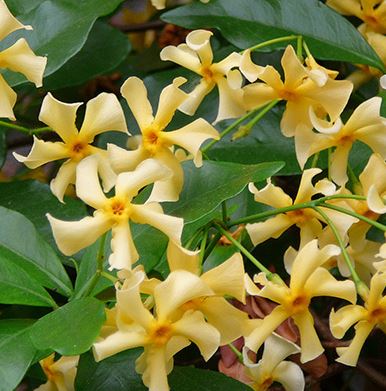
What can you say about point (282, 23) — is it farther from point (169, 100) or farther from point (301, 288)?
point (301, 288)

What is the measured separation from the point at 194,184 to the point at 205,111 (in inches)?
11.3

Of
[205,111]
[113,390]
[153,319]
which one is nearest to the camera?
[153,319]

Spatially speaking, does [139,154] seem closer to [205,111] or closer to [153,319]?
[153,319]

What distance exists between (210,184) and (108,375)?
0.66 feet

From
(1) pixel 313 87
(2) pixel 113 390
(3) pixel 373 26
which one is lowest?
(2) pixel 113 390

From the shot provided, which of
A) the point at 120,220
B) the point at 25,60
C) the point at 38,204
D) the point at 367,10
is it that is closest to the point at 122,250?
the point at 120,220

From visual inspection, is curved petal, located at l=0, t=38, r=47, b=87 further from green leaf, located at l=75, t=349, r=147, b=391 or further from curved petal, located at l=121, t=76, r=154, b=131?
green leaf, located at l=75, t=349, r=147, b=391

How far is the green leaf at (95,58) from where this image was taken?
4.35ft

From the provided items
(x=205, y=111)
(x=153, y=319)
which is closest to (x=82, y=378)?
Answer: (x=153, y=319)

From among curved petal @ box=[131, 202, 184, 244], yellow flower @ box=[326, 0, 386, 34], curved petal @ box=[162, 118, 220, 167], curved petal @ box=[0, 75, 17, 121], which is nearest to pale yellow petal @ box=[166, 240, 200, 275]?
curved petal @ box=[131, 202, 184, 244]

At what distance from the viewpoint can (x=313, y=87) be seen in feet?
3.12

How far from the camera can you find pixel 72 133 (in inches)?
37.3

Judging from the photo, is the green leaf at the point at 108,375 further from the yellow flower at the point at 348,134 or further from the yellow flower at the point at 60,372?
the yellow flower at the point at 348,134

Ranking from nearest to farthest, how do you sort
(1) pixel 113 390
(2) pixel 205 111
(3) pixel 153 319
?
(3) pixel 153 319, (1) pixel 113 390, (2) pixel 205 111
